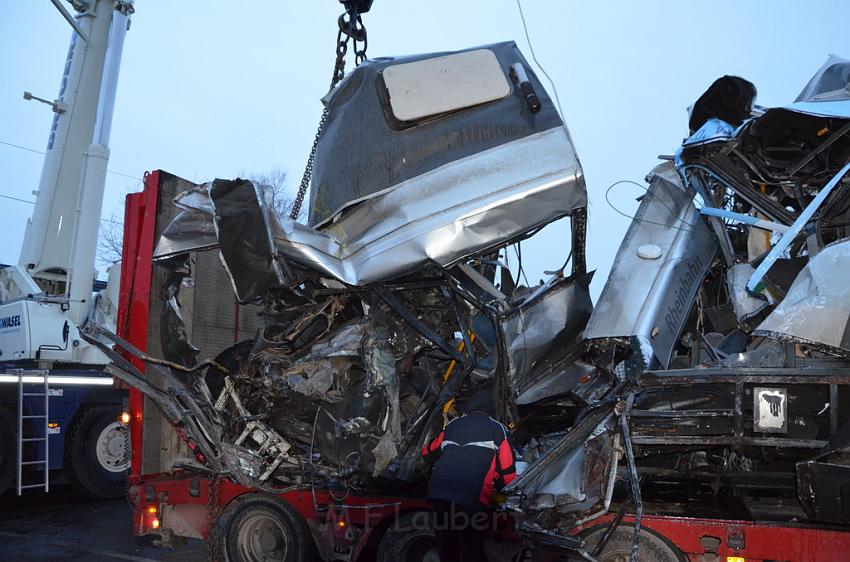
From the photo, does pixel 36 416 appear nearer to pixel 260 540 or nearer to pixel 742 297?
pixel 260 540

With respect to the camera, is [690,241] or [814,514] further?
[690,241]

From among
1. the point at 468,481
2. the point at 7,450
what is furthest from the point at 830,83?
the point at 7,450

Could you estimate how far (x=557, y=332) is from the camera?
4.72 meters

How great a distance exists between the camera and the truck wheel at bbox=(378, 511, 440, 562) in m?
4.43

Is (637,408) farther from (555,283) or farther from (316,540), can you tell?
(316,540)

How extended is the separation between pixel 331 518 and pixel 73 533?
340 cm

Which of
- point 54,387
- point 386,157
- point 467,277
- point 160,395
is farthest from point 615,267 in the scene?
point 54,387

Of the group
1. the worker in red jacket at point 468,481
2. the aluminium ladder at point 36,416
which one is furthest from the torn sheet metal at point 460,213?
the aluminium ladder at point 36,416

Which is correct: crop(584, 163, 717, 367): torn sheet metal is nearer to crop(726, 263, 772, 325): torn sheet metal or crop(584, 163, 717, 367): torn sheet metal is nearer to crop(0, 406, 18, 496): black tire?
crop(726, 263, 772, 325): torn sheet metal

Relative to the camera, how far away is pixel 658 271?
4.51 metres

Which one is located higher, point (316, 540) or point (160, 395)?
point (160, 395)

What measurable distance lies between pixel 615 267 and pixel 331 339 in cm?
193

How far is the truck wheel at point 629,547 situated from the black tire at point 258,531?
81.3 inches

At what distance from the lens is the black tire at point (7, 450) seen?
24.7ft
